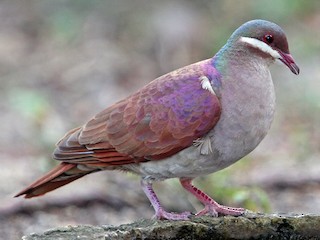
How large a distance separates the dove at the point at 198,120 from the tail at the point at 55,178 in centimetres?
9

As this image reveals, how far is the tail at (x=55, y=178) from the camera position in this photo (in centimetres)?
496


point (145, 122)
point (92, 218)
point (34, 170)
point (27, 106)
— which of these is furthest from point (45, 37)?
point (145, 122)

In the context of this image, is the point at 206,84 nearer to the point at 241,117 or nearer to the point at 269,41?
the point at 241,117

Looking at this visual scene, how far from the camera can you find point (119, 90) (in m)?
10.3

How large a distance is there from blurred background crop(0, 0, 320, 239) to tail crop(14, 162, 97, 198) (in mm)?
746

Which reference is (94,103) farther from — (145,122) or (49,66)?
(145,122)

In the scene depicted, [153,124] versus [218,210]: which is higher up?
[153,124]

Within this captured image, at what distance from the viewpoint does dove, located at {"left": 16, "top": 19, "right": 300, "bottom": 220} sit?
449 cm

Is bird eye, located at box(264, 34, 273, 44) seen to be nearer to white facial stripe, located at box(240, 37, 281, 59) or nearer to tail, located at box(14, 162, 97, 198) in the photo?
white facial stripe, located at box(240, 37, 281, 59)

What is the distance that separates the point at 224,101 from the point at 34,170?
3.27 m

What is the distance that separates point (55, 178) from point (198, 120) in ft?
3.27

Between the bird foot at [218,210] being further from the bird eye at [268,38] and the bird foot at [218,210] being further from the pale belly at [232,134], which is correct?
the bird eye at [268,38]

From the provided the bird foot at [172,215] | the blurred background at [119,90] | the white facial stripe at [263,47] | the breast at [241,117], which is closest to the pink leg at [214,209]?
the bird foot at [172,215]

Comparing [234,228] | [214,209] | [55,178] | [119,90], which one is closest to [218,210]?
[214,209]
